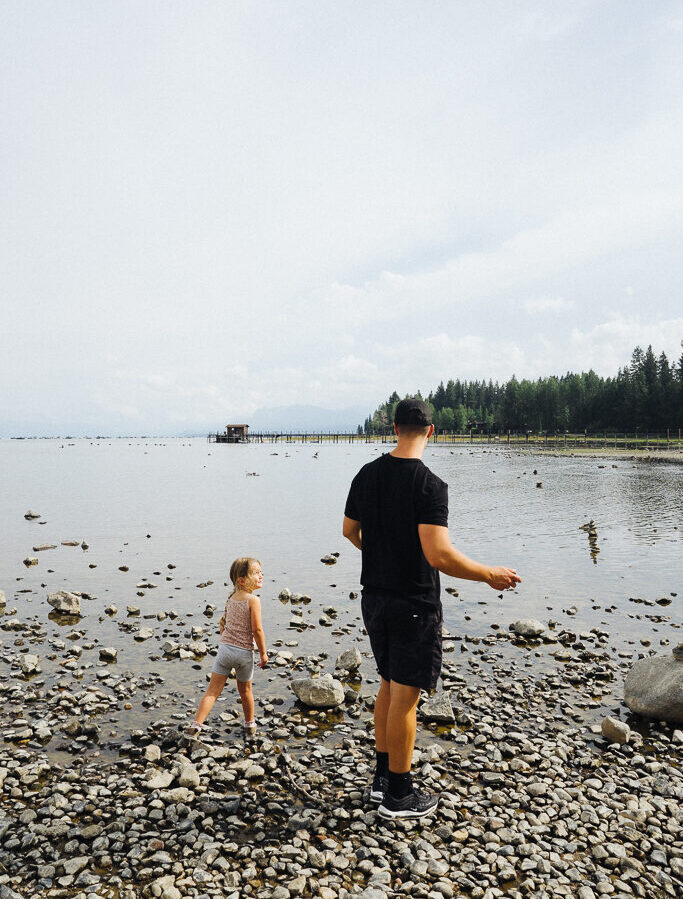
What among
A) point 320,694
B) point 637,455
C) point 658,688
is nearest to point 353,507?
point 320,694

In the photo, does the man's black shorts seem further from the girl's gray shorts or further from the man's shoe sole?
the girl's gray shorts

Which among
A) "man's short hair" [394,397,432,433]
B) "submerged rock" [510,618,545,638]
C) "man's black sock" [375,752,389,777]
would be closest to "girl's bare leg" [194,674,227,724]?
"man's black sock" [375,752,389,777]

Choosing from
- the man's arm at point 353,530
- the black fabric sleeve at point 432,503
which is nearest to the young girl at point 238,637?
the man's arm at point 353,530

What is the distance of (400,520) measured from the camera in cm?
573

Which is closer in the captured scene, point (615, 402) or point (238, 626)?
point (238, 626)

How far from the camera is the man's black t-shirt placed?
559 centimetres

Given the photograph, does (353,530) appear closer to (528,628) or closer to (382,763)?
(382,763)

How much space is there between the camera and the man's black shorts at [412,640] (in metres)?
5.66

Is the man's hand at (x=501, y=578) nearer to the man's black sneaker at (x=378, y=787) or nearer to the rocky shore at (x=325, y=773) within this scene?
the rocky shore at (x=325, y=773)

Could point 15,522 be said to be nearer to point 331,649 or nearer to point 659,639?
point 331,649

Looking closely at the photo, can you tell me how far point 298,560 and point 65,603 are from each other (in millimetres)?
8742

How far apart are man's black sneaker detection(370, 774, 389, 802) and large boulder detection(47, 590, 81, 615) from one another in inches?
408

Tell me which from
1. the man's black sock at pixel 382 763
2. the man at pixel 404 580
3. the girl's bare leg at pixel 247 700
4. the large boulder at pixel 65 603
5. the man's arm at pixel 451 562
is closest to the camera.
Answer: the man's arm at pixel 451 562

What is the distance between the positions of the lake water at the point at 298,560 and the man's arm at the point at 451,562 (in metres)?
5.34
